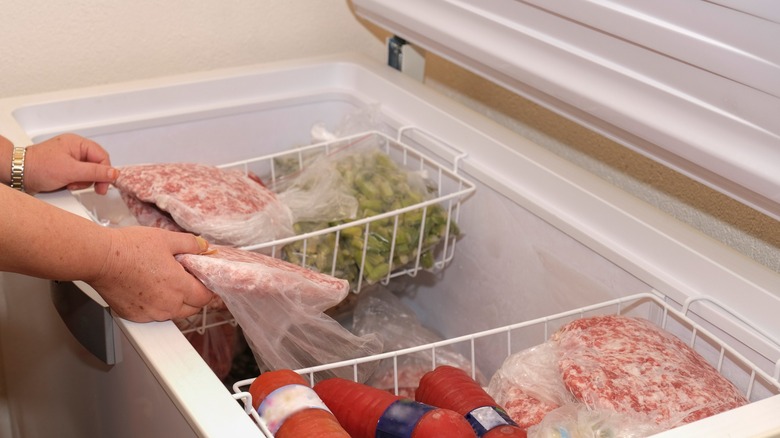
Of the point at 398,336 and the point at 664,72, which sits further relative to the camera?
the point at 398,336

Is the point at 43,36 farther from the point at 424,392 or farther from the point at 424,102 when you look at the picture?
the point at 424,392

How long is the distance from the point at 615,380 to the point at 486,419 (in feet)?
0.51

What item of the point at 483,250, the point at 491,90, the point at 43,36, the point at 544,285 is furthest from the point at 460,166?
the point at 43,36

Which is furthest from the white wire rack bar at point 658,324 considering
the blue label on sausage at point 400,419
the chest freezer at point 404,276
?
the blue label on sausage at point 400,419

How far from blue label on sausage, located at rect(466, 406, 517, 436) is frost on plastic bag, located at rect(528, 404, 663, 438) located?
0.11 feet

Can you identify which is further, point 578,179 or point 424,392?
point 578,179

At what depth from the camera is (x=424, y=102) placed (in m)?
1.52

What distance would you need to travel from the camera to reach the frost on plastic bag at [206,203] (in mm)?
1188

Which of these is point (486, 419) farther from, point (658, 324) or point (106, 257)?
point (106, 257)

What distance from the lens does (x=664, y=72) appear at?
985 millimetres

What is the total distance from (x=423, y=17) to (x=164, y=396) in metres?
0.86

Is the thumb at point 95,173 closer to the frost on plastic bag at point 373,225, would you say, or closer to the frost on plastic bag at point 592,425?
the frost on plastic bag at point 373,225

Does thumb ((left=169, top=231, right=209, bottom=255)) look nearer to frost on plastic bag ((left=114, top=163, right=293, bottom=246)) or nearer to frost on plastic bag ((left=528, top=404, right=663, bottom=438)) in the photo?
frost on plastic bag ((left=114, top=163, right=293, bottom=246))

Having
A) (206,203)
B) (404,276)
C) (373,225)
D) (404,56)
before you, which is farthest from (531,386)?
(404,56)
